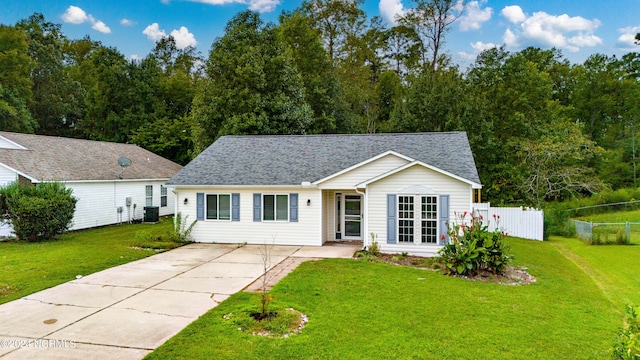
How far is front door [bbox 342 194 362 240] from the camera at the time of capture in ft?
51.6

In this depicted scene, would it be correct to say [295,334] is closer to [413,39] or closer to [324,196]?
[324,196]

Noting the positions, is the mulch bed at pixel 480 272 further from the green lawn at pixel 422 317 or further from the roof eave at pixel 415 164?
the roof eave at pixel 415 164

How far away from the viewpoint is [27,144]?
1884cm

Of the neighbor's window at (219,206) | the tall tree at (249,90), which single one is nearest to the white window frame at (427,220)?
the neighbor's window at (219,206)

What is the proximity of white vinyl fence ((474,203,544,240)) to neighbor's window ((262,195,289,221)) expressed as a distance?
882cm

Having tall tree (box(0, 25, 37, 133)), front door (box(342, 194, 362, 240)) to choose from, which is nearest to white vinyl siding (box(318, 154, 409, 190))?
front door (box(342, 194, 362, 240))

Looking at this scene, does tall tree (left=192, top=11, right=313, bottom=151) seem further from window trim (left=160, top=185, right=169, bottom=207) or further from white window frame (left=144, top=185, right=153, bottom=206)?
white window frame (left=144, top=185, right=153, bottom=206)

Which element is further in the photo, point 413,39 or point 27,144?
point 413,39

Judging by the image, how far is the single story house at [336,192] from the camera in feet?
43.4

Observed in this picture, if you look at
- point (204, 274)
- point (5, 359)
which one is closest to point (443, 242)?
point (204, 274)

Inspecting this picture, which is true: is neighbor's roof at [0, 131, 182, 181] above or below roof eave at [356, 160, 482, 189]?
above

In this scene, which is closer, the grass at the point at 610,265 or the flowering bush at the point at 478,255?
the grass at the point at 610,265

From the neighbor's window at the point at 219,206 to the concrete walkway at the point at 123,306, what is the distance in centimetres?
311

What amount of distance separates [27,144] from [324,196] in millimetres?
14519
